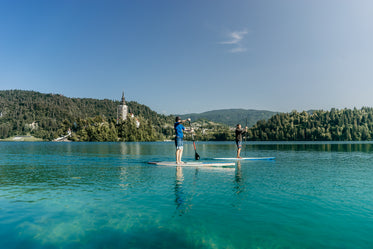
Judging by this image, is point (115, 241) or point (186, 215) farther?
point (186, 215)

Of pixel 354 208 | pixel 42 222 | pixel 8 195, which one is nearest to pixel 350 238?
pixel 354 208

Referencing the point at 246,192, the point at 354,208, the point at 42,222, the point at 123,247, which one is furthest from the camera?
the point at 246,192

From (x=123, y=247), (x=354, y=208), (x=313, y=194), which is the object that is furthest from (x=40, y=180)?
(x=354, y=208)

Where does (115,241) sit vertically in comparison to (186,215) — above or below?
below

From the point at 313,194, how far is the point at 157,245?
10.4 m

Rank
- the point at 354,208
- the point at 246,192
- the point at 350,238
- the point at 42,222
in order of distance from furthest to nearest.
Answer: the point at 246,192 < the point at 354,208 < the point at 42,222 < the point at 350,238

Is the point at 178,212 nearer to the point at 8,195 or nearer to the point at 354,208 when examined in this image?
the point at 354,208

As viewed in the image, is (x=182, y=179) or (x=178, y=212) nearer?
(x=178, y=212)

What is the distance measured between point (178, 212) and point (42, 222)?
532 centimetres

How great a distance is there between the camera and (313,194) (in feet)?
48.9

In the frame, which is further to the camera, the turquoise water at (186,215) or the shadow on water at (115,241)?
the turquoise water at (186,215)

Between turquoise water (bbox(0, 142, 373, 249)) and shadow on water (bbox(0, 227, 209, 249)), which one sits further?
turquoise water (bbox(0, 142, 373, 249))

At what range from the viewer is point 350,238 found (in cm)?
885

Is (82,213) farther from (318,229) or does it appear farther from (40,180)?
(40,180)
